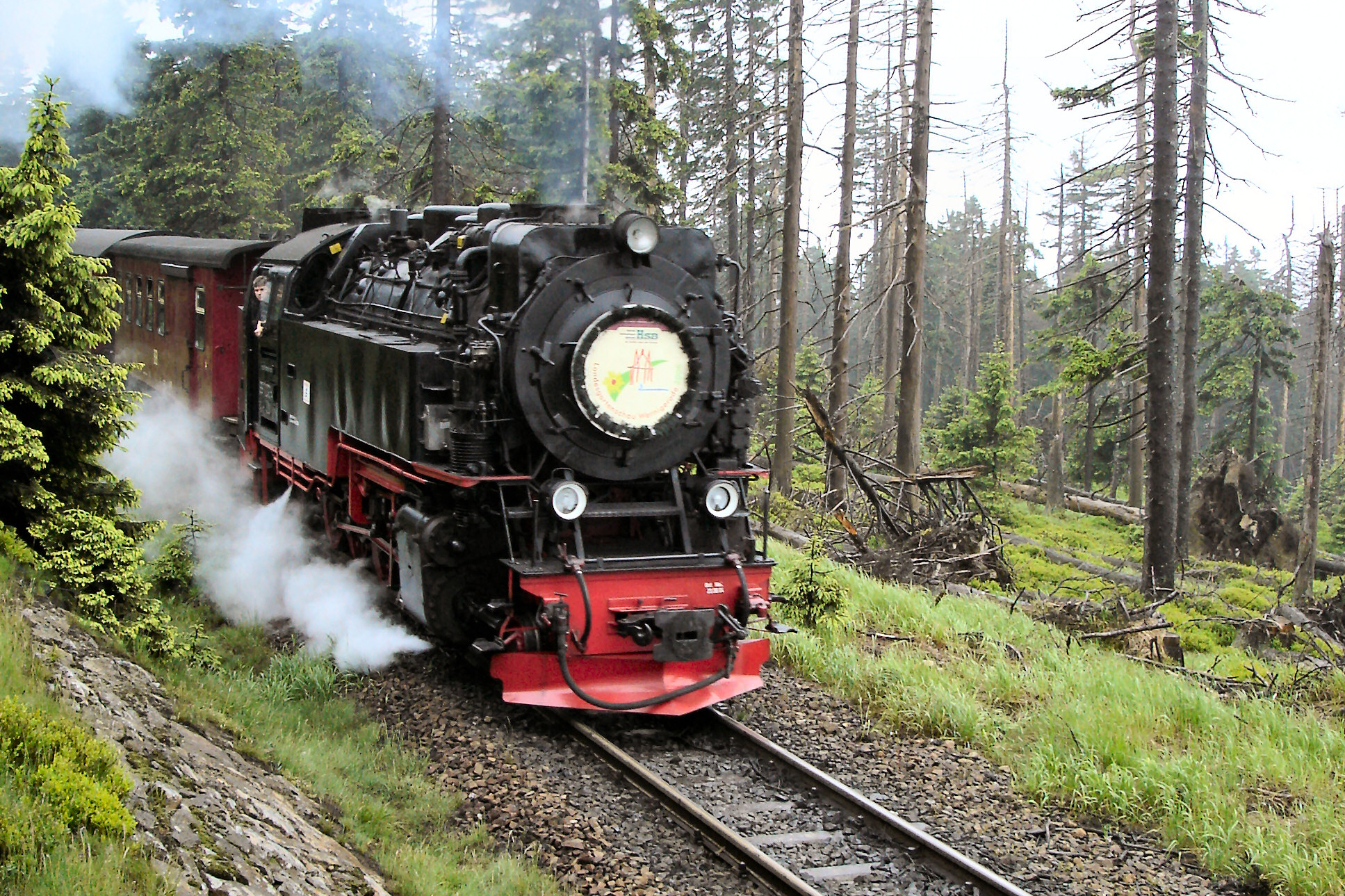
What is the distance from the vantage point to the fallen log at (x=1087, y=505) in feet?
79.3

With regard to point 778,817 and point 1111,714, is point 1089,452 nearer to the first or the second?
point 1111,714

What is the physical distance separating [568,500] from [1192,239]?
13622 mm

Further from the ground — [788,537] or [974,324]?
[974,324]

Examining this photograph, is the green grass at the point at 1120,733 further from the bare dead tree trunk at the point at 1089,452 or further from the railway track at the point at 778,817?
the bare dead tree trunk at the point at 1089,452

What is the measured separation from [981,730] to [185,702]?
4693 millimetres

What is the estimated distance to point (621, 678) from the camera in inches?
282

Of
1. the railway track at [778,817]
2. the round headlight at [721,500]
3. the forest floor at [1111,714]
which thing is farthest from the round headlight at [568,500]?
the forest floor at [1111,714]

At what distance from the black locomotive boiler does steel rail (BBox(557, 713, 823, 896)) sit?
43 centimetres

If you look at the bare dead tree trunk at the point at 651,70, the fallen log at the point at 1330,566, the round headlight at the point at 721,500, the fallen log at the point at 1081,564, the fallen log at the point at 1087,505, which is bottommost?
the fallen log at the point at 1330,566

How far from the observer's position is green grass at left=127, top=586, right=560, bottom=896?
16.4 feet

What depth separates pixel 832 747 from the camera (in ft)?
22.2

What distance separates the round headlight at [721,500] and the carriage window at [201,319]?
8.09 meters

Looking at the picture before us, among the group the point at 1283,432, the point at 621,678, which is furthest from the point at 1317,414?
the point at 1283,432

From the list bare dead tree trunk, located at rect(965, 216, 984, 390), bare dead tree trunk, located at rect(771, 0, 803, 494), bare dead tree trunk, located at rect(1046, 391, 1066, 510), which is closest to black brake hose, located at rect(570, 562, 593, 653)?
bare dead tree trunk, located at rect(771, 0, 803, 494)
